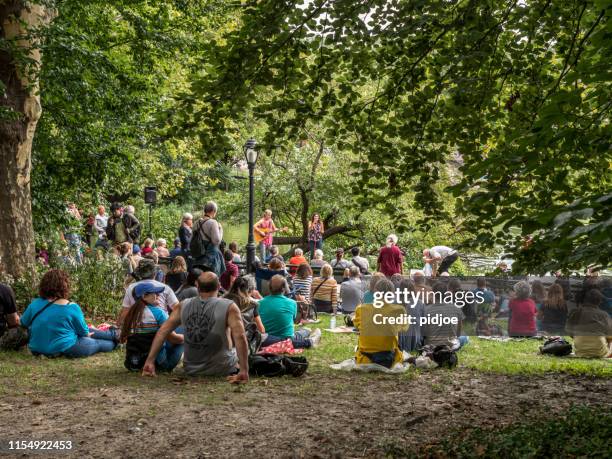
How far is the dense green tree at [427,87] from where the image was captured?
7797 mm

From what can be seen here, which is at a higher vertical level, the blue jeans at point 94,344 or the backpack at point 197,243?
the backpack at point 197,243

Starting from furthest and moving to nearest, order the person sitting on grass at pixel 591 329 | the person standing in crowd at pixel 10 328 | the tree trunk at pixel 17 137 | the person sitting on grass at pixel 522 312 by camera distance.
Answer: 1. the tree trunk at pixel 17 137
2. the person sitting on grass at pixel 522 312
3. the person sitting on grass at pixel 591 329
4. the person standing in crowd at pixel 10 328

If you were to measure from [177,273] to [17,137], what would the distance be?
3722 mm

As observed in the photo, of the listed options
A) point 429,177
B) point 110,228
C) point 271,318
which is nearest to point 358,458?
point 429,177

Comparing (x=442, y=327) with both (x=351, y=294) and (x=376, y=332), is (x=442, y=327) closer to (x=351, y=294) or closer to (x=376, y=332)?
(x=376, y=332)

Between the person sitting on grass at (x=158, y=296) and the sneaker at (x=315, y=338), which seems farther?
the sneaker at (x=315, y=338)

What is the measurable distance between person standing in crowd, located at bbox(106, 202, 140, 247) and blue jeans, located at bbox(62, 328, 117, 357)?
32.5 ft

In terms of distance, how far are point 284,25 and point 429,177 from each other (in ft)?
8.43

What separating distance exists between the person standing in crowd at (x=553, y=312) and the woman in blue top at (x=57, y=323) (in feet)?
22.3

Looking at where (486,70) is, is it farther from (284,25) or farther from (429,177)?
(284,25)

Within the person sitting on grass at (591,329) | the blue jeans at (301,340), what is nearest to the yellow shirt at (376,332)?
the blue jeans at (301,340)

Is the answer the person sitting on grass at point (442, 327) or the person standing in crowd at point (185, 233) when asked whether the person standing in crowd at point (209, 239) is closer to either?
the person standing in crowd at point (185, 233)

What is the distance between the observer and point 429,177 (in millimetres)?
9305

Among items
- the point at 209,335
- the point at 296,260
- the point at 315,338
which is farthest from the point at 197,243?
the point at 209,335
